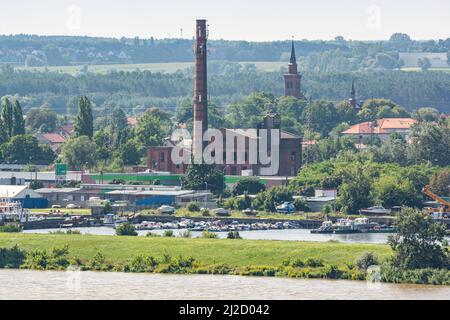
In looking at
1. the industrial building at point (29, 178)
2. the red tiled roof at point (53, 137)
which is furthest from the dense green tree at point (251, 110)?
the industrial building at point (29, 178)

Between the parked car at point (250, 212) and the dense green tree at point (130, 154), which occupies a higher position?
the dense green tree at point (130, 154)

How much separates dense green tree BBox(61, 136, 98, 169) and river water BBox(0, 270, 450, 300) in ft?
169

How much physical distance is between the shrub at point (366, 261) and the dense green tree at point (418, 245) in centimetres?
73

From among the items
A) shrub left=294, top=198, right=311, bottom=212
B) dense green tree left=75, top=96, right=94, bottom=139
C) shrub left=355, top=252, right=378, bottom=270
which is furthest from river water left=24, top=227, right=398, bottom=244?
dense green tree left=75, top=96, right=94, bottom=139

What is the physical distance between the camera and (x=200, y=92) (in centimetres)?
10800

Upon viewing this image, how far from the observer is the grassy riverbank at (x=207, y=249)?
2416 inches

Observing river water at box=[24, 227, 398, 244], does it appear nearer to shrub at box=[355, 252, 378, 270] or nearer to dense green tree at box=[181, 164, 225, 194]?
shrub at box=[355, 252, 378, 270]

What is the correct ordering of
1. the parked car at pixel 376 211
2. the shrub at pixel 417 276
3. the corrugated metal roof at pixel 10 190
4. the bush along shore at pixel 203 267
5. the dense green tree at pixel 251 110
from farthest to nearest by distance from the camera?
the dense green tree at pixel 251 110 → the corrugated metal roof at pixel 10 190 → the parked car at pixel 376 211 → the bush along shore at pixel 203 267 → the shrub at pixel 417 276

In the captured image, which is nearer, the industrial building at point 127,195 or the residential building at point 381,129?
the industrial building at point 127,195

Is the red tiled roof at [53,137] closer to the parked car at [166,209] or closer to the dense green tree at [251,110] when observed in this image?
the dense green tree at [251,110]
